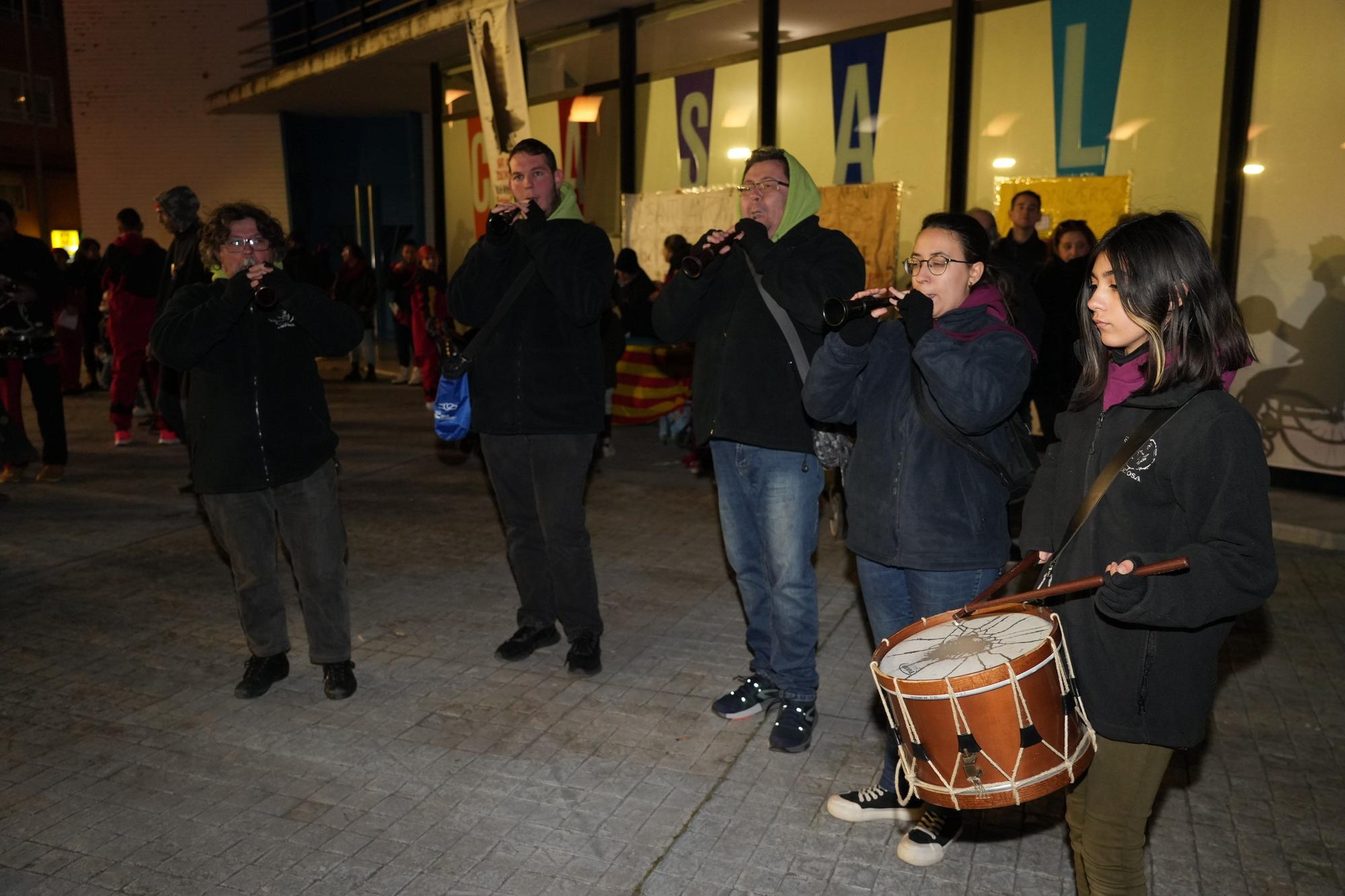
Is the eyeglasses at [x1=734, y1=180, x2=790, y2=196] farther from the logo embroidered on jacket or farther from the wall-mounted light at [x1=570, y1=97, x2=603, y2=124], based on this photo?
the wall-mounted light at [x1=570, y1=97, x2=603, y2=124]

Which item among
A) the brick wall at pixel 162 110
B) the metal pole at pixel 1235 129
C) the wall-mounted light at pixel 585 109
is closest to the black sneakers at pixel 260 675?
the metal pole at pixel 1235 129

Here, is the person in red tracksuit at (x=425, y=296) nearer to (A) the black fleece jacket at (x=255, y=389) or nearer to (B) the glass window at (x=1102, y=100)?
(B) the glass window at (x=1102, y=100)

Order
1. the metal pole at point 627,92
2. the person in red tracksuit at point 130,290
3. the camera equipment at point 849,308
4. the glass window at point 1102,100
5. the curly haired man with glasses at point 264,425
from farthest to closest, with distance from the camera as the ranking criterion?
the metal pole at point 627,92 → the person in red tracksuit at point 130,290 → the glass window at point 1102,100 → the curly haired man with glasses at point 264,425 → the camera equipment at point 849,308

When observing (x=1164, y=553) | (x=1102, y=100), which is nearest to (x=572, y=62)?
(x=1102, y=100)

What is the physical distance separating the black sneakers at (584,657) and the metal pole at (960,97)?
22.6 feet

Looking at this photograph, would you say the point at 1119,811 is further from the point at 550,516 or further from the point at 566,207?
the point at 566,207

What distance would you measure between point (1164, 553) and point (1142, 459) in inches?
8.0

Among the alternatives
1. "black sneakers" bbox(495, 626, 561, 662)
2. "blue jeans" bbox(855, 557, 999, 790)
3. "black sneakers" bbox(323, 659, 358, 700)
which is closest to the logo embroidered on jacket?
"blue jeans" bbox(855, 557, 999, 790)

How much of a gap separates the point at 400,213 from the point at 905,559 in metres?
20.4

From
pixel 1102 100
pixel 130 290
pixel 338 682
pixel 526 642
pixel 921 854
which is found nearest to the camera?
pixel 921 854

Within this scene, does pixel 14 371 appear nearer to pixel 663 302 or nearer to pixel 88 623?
pixel 88 623

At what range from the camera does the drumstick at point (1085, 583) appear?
219 cm

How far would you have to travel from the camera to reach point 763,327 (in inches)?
159

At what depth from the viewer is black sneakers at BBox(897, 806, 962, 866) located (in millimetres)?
3367
